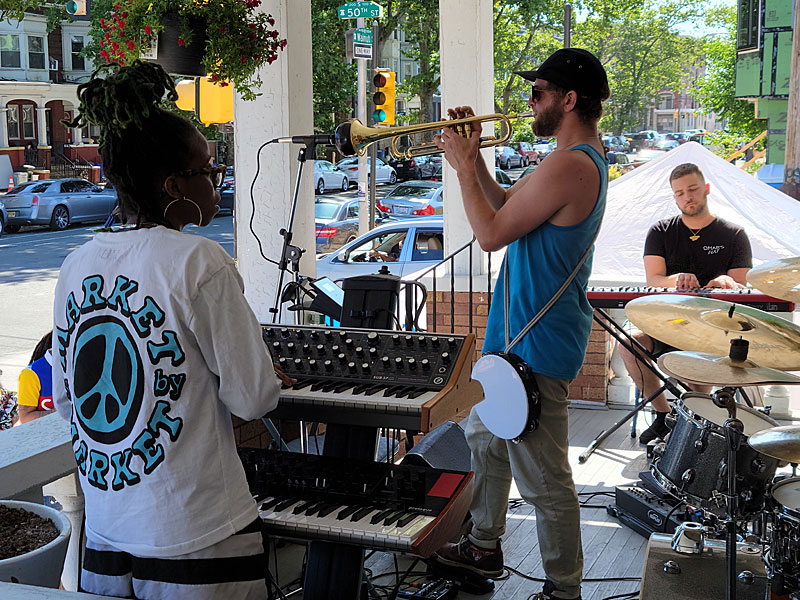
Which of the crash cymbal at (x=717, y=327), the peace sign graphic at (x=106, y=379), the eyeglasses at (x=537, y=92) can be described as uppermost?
the eyeglasses at (x=537, y=92)

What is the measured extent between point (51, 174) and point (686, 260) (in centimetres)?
2595

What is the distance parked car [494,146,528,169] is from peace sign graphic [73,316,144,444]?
108 ft

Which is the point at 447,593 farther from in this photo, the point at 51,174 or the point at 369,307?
the point at 51,174

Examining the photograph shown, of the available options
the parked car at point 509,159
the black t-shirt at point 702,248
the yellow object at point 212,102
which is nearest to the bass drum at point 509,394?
the black t-shirt at point 702,248

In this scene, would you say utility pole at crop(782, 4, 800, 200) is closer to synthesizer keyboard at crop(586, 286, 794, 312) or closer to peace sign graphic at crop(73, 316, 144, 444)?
synthesizer keyboard at crop(586, 286, 794, 312)

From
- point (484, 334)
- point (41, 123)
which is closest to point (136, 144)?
point (484, 334)

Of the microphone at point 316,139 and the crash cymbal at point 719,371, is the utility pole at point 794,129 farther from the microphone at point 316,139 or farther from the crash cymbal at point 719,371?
the crash cymbal at point 719,371

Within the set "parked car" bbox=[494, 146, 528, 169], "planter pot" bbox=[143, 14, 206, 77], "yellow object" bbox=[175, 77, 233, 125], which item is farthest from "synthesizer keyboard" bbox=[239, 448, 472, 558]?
"parked car" bbox=[494, 146, 528, 169]

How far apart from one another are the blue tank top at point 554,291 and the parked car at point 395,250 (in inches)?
223

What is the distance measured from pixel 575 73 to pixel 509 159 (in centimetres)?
3367

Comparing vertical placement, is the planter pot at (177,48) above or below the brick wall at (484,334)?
above

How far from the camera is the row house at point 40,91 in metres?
27.7

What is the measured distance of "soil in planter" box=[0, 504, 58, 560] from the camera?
1.98 metres

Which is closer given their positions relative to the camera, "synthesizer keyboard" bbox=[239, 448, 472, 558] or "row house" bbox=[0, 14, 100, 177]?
"synthesizer keyboard" bbox=[239, 448, 472, 558]
